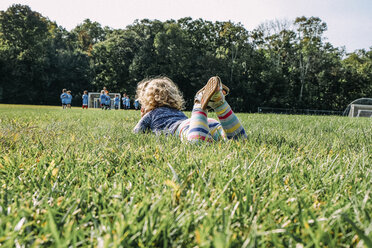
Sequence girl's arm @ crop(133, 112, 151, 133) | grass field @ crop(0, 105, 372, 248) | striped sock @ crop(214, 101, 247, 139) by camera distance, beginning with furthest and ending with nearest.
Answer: girl's arm @ crop(133, 112, 151, 133) → striped sock @ crop(214, 101, 247, 139) → grass field @ crop(0, 105, 372, 248)

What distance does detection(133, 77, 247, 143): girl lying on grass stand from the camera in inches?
113

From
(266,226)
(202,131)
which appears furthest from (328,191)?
(202,131)

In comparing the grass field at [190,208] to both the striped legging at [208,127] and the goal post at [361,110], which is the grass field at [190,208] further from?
the goal post at [361,110]

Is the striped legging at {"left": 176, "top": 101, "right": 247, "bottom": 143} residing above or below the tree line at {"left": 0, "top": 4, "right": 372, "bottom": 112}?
below

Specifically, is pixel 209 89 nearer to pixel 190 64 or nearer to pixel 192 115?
pixel 192 115

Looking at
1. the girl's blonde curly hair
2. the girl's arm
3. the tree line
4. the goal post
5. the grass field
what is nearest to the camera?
the grass field

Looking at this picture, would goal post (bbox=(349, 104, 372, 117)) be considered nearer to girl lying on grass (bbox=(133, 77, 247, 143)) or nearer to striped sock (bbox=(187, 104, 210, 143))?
girl lying on grass (bbox=(133, 77, 247, 143))

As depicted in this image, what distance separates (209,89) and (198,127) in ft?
1.32

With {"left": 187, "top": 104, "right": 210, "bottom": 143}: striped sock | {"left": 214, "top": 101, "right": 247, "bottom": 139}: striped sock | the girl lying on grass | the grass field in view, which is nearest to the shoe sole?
the girl lying on grass

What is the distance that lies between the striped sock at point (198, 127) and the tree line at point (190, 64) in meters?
34.7

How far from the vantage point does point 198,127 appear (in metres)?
2.88

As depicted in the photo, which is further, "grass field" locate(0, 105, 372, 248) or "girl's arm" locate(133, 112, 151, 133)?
"girl's arm" locate(133, 112, 151, 133)

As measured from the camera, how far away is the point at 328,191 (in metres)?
1.27

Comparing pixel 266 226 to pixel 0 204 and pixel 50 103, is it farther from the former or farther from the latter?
pixel 50 103
